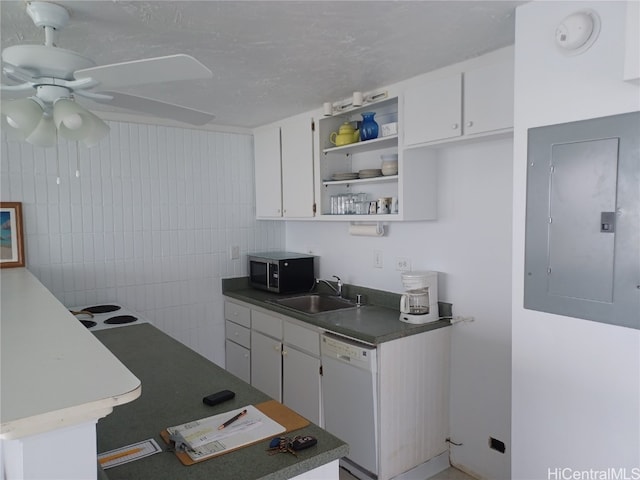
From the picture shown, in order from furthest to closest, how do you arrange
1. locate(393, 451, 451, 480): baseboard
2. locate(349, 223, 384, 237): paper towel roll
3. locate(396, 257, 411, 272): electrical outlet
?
locate(349, 223, 384, 237): paper towel roll
locate(396, 257, 411, 272): electrical outlet
locate(393, 451, 451, 480): baseboard

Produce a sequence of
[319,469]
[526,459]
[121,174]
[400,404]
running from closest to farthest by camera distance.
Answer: [319,469] → [526,459] → [400,404] → [121,174]

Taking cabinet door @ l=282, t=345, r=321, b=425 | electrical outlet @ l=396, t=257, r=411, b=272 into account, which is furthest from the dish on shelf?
cabinet door @ l=282, t=345, r=321, b=425

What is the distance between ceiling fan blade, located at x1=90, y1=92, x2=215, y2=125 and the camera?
167 cm

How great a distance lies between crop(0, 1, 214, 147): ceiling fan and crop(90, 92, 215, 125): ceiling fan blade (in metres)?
0.13

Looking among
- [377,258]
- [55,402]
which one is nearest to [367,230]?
[377,258]

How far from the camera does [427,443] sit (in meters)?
2.59

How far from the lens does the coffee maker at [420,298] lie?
8.36 feet

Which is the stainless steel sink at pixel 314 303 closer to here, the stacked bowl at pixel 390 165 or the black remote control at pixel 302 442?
the stacked bowl at pixel 390 165

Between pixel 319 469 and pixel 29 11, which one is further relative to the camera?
pixel 29 11

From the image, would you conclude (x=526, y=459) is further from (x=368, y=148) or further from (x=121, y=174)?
(x=121, y=174)

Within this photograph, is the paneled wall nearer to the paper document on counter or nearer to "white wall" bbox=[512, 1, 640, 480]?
the paper document on counter

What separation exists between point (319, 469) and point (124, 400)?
0.69 metres

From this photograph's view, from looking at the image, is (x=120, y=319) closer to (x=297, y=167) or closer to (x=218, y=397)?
(x=218, y=397)

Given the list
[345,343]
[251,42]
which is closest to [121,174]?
[251,42]
